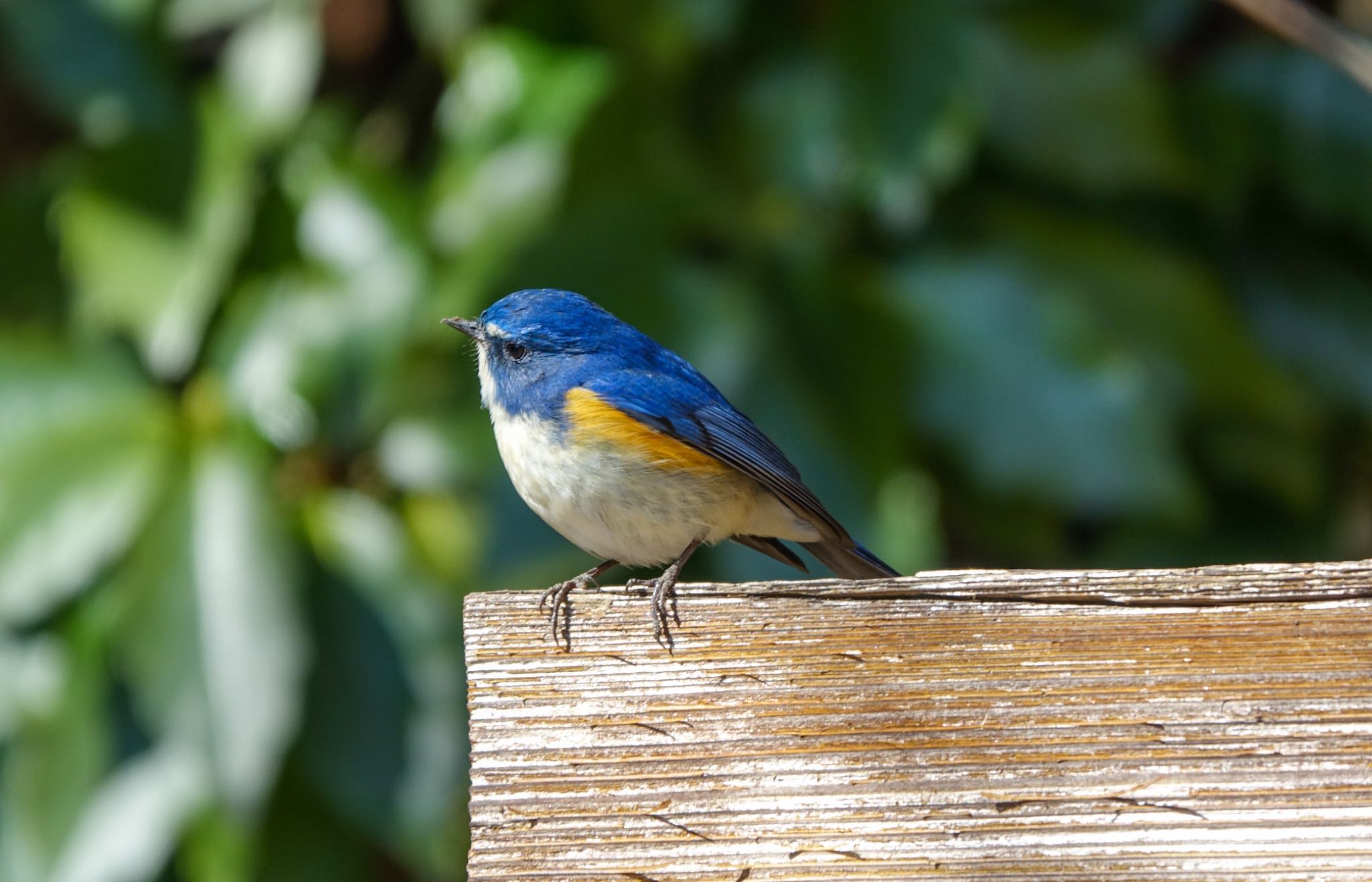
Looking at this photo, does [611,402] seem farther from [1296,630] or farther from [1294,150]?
[1294,150]

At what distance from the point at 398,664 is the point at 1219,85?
3038 millimetres

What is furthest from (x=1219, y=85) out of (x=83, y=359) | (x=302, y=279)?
(x=83, y=359)

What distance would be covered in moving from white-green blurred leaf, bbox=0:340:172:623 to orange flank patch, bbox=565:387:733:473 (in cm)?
172

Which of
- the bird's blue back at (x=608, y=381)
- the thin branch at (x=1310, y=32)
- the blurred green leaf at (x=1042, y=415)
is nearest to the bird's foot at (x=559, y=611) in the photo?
the bird's blue back at (x=608, y=381)

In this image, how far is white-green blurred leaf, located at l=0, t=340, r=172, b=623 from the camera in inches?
154

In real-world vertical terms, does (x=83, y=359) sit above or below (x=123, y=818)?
above

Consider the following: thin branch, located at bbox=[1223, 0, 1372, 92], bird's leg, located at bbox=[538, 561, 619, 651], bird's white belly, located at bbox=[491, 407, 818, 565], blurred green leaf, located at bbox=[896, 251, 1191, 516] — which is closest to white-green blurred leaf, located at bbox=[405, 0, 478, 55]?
blurred green leaf, located at bbox=[896, 251, 1191, 516]

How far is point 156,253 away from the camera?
4.56 m

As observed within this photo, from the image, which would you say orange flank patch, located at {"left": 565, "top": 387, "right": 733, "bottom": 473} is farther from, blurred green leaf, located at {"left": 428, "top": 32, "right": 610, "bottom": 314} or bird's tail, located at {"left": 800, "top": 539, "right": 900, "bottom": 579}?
blurred green leaf, located at {"left": 428, "top": 32, "right": 610, "bottom": 314}

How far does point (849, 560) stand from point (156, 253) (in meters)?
2.71

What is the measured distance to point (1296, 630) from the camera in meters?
1.58

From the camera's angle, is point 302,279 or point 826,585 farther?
point 302,279

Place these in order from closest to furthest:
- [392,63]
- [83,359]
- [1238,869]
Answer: [1238,869]
[83,359]
[392,63]

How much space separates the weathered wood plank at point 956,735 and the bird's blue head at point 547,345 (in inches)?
45.0
